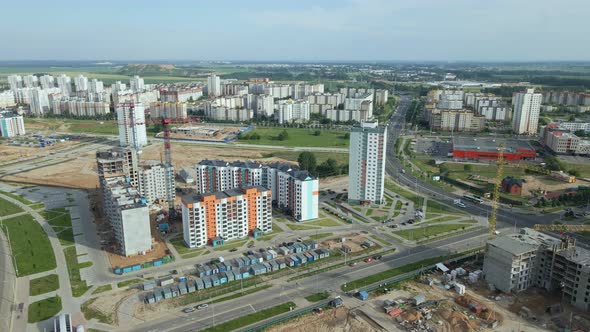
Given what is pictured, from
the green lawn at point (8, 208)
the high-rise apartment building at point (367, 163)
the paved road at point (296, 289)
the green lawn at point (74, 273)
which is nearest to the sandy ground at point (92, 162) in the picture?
the green lawn at point (8, 208)

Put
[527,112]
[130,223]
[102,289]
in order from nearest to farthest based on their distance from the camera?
1. [102,289]
2. [130,223]
3. [527,112]

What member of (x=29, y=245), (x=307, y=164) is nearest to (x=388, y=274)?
(x=307, y=164)

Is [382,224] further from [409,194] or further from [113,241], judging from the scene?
[113,241]

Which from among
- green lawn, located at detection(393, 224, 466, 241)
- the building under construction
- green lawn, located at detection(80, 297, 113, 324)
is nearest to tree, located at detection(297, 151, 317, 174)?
green lawn, located at detection(393, 224, 466, 241)

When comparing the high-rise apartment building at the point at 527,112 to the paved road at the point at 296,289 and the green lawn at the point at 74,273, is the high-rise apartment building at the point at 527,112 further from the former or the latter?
the green lawn at the point at 74,273

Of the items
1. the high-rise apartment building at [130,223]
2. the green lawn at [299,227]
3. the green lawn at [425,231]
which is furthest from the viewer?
the green lawn at [299,227]

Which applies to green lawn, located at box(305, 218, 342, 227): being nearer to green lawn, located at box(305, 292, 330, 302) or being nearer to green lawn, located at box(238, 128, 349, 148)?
green lawn, located at box(305, 292, 330, 302)

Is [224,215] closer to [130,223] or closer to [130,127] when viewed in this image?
[130,223]
